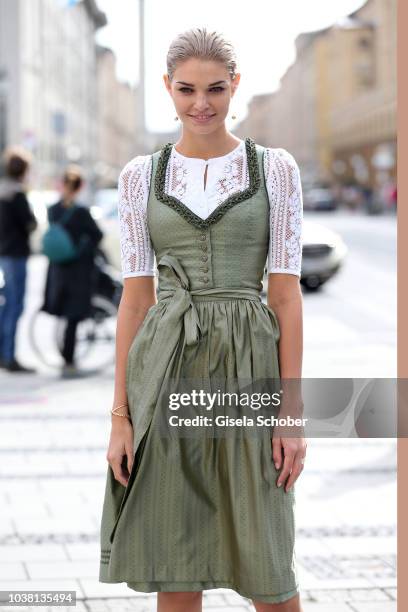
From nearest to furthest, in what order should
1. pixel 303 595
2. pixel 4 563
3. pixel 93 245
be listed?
pixel 303 595, pixel 4 563, pixel 93 245

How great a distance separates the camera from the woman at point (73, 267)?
9.51m

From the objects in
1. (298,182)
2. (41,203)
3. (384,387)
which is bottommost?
(384,387)

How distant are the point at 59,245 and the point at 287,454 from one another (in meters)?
6.87

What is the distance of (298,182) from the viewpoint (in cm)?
265

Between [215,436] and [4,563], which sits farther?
[4,563]

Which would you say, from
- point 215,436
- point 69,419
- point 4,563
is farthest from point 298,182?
point 69,419

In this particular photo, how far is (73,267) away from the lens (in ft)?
31.3

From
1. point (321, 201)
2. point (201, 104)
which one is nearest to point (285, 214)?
point (201, 104)

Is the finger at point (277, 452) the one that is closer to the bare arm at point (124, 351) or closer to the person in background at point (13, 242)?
the bare arm at point (124, 351)

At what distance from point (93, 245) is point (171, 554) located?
7014mm

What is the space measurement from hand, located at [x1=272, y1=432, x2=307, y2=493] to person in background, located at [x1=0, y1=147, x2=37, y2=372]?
7.57 m

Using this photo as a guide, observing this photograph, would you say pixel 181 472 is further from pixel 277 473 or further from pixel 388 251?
pixel 388 251

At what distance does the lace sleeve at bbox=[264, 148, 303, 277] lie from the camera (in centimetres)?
265

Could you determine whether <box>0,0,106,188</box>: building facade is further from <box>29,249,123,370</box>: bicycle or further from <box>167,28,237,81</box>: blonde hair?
<box>167,28,237,81</box>: blonde hair
